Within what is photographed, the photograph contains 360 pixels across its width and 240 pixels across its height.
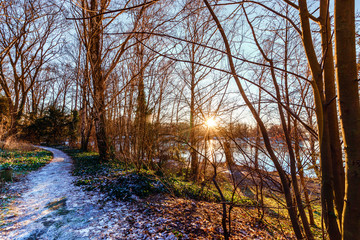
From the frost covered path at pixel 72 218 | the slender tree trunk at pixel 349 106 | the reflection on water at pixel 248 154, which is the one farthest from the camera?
the frost covered path at pixel 72 218

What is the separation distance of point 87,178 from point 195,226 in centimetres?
422

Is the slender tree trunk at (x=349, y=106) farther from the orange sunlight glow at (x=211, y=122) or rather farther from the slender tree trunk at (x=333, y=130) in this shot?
the orange sunlight glow at (x=211, y=122)

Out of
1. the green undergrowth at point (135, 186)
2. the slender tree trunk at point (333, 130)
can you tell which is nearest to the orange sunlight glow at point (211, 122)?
the slender tree trunk at point (333, 130)

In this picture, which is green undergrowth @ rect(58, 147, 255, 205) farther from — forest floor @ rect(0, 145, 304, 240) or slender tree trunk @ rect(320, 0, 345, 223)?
slender tree trunk @ rect(320, 0, 345, 223)

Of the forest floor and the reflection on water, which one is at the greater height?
the reflection on water

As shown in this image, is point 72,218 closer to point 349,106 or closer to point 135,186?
point 135,186

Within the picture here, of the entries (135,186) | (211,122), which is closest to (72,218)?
(135,186)

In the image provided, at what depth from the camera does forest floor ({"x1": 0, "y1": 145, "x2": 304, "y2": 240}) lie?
9.98 ft

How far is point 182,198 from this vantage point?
4809mm

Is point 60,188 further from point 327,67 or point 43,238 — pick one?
point 327,67

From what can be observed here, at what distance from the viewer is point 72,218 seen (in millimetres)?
3488

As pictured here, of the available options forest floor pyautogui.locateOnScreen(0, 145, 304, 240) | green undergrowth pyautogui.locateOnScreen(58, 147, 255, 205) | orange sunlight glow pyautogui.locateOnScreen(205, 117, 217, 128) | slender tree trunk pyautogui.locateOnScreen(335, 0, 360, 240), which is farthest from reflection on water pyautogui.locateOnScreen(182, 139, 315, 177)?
green undergrowth pyautogui.locateOnScreen(58, 147, 255, 205)

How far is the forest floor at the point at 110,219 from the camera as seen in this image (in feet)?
9.98

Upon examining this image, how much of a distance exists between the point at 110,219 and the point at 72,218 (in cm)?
74
